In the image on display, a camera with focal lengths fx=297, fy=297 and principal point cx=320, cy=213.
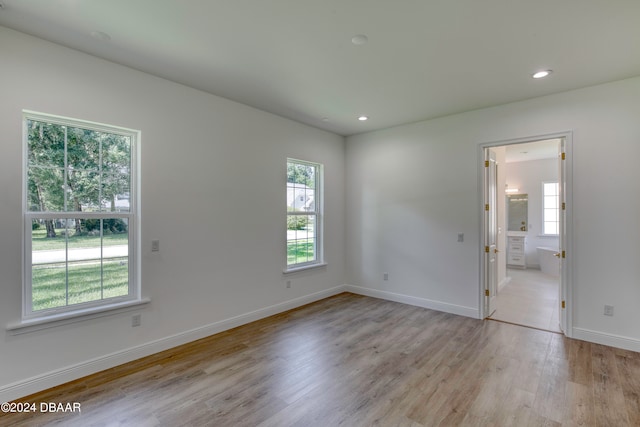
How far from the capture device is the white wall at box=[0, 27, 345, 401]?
2291mm

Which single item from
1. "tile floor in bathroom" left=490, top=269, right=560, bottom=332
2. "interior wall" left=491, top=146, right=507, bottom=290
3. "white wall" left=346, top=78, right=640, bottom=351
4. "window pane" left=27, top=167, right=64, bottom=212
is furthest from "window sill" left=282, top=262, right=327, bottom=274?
"interior wall" left=491, top=146, right=507, bottom=290

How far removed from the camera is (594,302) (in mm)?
3256

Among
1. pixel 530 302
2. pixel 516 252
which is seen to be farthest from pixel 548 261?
pixel 530 302

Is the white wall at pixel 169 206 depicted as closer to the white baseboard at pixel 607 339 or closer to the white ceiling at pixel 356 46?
the white ceiling at pixel 356 46

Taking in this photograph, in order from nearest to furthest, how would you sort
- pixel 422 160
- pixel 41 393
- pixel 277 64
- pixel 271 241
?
pixel 41 393 < pixel 277 64 < pixel 271 241 < pixel 422 160

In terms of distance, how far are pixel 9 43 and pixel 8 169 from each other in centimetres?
96

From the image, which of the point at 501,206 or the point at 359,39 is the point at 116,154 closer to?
the point at 359,39

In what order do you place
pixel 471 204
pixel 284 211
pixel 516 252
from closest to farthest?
pixel 471 204 < pixel 284 211 < pixel 516 252

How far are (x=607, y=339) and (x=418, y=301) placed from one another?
2.08m

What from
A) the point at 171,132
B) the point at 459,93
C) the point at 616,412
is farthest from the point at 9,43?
the point at 616,412

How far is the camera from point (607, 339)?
3174 millimetres

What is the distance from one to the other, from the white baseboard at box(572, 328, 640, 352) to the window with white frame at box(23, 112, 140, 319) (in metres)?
4.74

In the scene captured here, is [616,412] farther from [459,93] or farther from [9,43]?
[9,43]

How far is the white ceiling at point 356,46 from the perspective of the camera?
6.66ft
